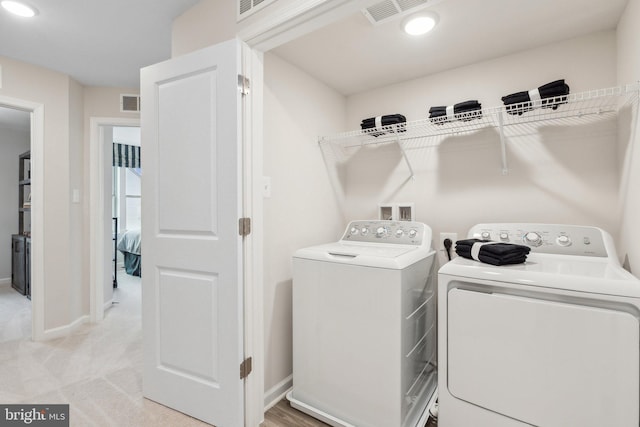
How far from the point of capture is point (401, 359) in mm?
1504

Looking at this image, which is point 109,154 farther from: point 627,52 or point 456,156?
point 627,52

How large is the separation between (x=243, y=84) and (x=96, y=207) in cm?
255

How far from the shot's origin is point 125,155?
18.9ft

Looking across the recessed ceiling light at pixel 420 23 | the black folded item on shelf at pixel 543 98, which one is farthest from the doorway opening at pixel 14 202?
the black folded item on shelf at pixel 543 98

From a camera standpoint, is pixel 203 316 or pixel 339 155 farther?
pixel 339 155

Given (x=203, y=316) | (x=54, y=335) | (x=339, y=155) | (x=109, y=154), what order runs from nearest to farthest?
(x=203, y=316) → (x=339, y=155) → (x=54, y=335) → (x=109, y=154)

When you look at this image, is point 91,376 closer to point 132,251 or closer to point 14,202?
point 132,251

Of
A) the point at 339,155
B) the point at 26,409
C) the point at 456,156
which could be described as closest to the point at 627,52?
the point at 456,156

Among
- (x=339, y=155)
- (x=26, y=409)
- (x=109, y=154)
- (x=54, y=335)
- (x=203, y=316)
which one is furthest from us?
(x=109, y=154)

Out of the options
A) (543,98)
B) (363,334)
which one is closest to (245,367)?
(363,334)

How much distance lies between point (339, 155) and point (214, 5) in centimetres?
130

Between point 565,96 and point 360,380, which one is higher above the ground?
point 565,96

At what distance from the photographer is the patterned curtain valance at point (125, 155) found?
5.67 m

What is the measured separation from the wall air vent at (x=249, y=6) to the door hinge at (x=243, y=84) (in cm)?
33
